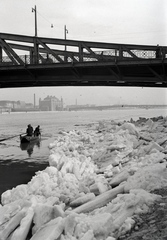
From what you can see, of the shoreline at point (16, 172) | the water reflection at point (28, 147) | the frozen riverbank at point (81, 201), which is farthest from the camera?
the water reflection at point (28, 147)

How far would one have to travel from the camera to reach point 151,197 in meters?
5.66

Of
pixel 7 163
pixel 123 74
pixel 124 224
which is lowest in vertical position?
pixel 7 163

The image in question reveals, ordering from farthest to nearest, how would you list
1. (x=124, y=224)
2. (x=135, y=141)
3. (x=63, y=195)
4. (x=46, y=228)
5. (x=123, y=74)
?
(x=123, y=74), (x=135, y=141), (x=63, y=195), (x=46, y=228), (x=124, y=224)

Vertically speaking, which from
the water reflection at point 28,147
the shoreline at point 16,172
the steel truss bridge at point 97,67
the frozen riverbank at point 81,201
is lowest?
the water reflection at point 28,147

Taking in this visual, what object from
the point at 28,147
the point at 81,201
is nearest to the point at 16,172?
the point at 81,201

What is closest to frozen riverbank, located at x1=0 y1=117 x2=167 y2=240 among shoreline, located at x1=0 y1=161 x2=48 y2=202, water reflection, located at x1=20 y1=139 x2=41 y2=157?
shoreline, located at x1=0 y1=161 x2=48 y2=202

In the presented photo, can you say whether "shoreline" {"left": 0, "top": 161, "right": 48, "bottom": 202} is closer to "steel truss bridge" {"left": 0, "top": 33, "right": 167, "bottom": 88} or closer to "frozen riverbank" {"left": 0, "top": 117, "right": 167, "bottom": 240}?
"frozen riverbank" {"left": 0, "top": 117, "right": 167, "bottom": 240}

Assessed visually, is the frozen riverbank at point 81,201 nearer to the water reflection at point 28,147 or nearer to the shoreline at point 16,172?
the shoreline at point 16,172

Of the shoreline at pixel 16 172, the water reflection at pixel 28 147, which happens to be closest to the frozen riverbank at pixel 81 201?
the shoreline at pixel 16 172

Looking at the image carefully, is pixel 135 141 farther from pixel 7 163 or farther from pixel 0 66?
pixel 0 66

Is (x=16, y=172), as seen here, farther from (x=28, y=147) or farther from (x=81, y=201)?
(x=28, y=147)

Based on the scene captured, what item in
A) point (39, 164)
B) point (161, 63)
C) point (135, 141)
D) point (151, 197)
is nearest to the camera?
point (151, 197)

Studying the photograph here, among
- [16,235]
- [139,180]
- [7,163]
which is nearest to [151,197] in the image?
[139,180]

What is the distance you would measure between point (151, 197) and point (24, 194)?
3.93 meters
